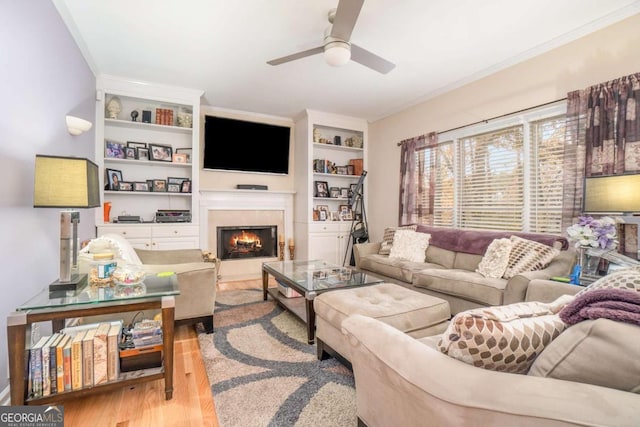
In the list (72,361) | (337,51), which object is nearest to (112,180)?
(72,361)

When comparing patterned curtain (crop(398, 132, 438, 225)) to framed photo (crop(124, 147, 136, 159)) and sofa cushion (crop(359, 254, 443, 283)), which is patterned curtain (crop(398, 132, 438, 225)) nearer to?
sofa cushion (crop(359, 254, 443, 283))

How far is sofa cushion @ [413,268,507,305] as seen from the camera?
238 centimetres

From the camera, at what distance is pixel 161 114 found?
384cm

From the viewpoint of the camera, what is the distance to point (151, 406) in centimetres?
158

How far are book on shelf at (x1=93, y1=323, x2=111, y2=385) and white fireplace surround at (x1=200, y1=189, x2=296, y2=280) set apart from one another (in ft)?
9.41

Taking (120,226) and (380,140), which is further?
(380,140)

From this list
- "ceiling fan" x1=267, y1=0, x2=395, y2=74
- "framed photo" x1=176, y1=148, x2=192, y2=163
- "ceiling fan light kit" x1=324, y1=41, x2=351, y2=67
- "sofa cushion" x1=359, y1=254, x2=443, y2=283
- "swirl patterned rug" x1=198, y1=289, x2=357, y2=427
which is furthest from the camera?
"framed photo" x1=176, y1=148, x2=192, y2=163

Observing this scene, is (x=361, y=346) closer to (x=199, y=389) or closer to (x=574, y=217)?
(x=199, y=389)

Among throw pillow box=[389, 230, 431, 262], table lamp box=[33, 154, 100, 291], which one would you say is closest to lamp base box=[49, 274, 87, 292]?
table lamp box=[33, 154, 100, 291]

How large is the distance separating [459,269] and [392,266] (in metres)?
0.69

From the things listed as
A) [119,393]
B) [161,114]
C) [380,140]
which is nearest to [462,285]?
[119,393]

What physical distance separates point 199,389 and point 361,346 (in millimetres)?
1208

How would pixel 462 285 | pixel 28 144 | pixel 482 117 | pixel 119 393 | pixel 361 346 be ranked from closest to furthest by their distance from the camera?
pixel 361 346 < pixel 119 393 < pixel 28 144 < pixel 462 285 < pixel 482 117

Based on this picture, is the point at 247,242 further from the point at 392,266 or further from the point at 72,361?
the point at 72,361
